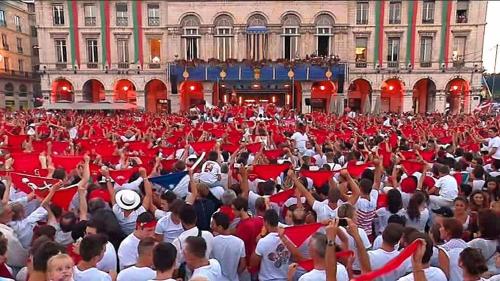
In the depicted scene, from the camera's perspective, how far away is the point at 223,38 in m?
39.8

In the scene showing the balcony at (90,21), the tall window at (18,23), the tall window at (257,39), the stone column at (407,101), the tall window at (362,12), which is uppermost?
the tall window at (18,23)

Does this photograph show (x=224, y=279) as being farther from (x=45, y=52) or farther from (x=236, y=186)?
(x=45, y=52)

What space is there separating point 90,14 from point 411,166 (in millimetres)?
39136

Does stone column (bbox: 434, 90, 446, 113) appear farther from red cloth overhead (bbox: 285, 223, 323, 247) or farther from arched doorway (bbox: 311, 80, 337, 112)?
red cloth overhead (bbox: 285, 223, 323, 247)

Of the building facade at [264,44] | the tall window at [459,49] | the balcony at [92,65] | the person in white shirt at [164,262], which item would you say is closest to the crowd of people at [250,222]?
the person in white shirt at [164,262]

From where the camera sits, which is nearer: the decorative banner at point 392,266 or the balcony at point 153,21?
the decorative banner at point 392,266

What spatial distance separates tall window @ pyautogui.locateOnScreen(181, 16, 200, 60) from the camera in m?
39.9

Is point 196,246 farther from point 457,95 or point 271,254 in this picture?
point 457,95

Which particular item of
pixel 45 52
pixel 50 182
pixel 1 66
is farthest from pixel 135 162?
pixel 1 66

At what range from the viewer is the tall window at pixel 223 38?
39812mm

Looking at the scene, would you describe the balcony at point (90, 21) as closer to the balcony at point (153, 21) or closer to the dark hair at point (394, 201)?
the balcony at point (153, 21)

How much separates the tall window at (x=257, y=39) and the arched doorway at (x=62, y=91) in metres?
18.4

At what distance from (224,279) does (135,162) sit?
486 cm

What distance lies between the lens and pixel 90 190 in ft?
21.7
